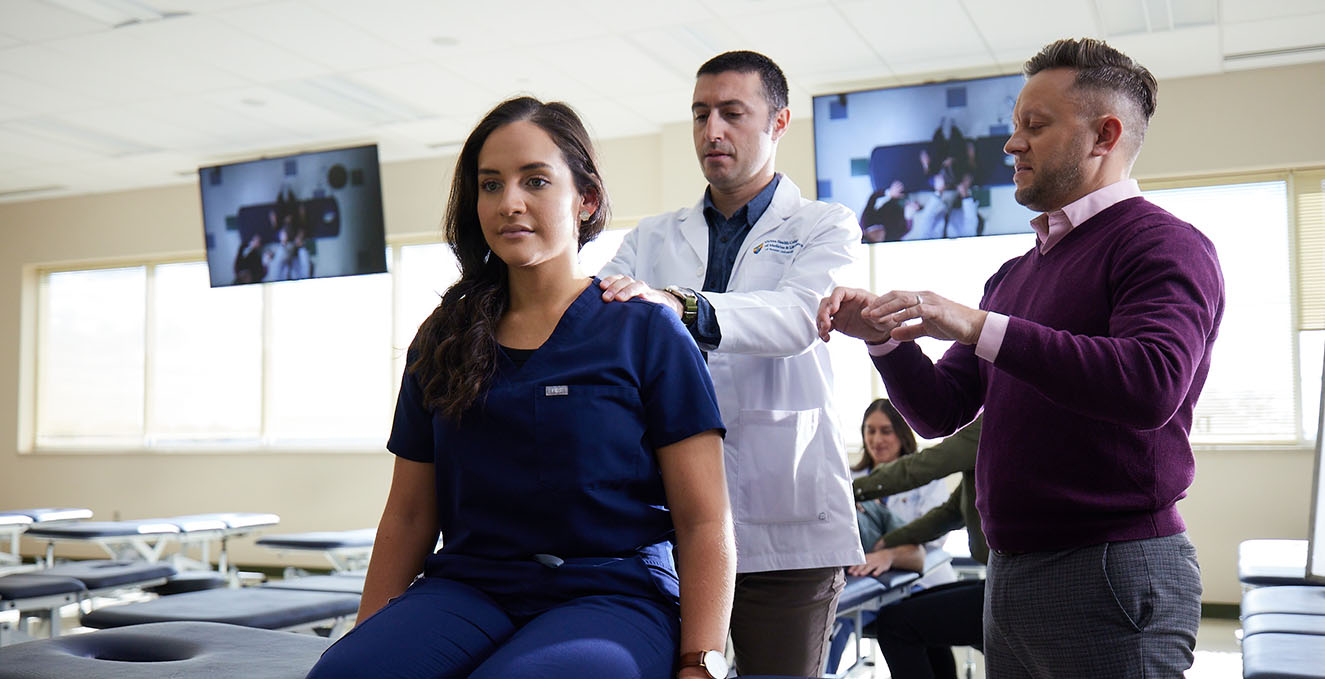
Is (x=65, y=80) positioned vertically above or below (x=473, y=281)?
above

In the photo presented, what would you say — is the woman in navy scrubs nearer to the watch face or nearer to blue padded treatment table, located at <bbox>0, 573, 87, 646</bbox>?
the watch face

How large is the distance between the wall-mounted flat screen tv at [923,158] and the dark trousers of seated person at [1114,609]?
Result: 428 cm

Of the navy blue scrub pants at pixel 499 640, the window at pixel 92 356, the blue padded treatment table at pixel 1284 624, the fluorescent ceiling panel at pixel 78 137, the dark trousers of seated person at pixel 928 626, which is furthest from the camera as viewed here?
the window at pixel 92 356

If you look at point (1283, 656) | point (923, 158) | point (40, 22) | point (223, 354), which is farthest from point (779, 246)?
point (223, 354)

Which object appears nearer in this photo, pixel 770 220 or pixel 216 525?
pixel 770 220

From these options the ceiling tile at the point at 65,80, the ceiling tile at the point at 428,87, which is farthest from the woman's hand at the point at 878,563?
the ceiling tile at the point at 65,80

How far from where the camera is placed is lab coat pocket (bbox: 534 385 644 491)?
55.9 inches

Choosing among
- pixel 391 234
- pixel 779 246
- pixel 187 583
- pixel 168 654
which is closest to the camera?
pixel 168 654

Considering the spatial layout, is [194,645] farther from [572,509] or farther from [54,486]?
[54,486]

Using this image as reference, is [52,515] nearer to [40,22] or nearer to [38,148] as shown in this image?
[38,148]

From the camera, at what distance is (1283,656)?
2244 mm

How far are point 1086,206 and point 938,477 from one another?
6.43ft

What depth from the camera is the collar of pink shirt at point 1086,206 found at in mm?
1544

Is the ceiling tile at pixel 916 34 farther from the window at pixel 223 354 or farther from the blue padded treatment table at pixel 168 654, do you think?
the blue padded treatment table at pixel 168 654
